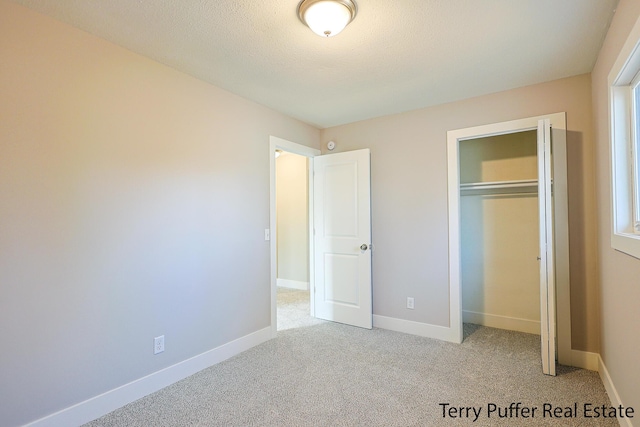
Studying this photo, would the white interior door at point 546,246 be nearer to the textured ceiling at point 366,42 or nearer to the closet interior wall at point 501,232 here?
the textured ceiling at point 366,42

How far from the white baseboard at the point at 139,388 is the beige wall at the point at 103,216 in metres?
0.05

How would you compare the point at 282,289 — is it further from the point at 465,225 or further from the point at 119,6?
the point at 119,6

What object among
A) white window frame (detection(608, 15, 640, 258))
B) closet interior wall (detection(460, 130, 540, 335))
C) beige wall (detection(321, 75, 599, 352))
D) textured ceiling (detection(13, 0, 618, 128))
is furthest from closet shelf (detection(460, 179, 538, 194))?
white window frame (detection(608, 15, 640, 258))

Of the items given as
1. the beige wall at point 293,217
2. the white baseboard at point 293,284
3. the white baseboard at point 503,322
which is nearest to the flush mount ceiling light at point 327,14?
the white baseboard at point 503,322

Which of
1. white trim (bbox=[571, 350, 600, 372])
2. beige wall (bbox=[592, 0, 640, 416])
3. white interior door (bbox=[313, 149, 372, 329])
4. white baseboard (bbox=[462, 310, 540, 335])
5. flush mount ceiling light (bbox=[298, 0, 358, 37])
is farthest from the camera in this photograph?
white interior door (bbox=[313, 149, 372, 329])

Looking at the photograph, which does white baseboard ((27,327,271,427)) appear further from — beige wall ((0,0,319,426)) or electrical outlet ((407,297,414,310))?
electrical outlet ((407,297,414,310))

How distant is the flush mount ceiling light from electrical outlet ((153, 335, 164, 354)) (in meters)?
2.39

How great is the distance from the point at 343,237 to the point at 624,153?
253cm

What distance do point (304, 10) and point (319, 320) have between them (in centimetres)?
326

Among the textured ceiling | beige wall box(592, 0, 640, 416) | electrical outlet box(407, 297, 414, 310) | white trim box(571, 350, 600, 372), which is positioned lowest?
white trim box(571, 350, 600, 372)

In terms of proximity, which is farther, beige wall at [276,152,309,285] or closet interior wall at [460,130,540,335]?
beige wall at [276,152,309,285]

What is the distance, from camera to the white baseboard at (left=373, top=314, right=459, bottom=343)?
3.18m

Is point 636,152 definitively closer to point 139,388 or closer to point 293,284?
point 139,388

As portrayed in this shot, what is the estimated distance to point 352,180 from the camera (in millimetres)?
3707
